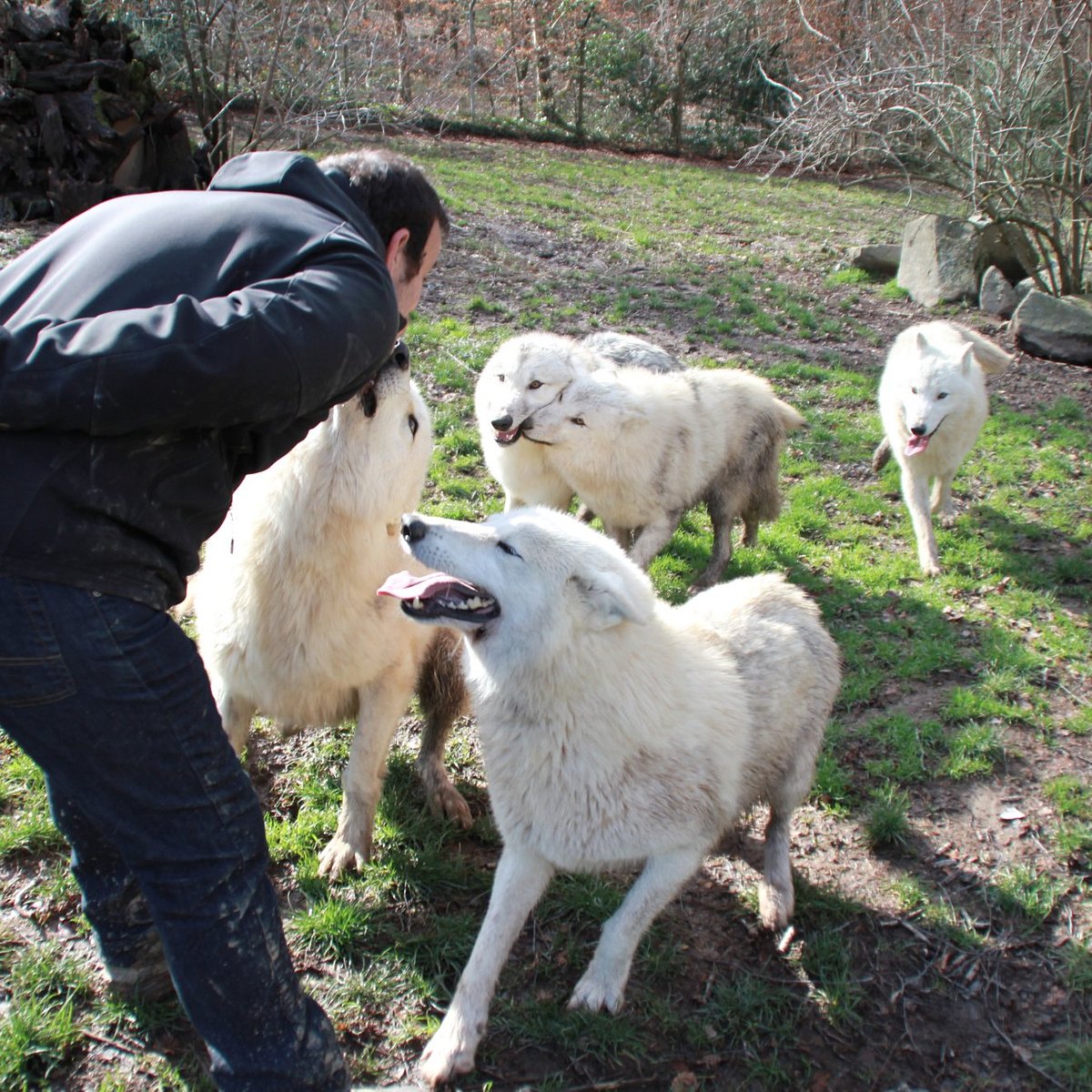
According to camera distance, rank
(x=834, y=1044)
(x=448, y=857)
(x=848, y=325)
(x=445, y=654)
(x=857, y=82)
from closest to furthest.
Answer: (x=834, y=1044) → (x=448, y=857) → (x=445, y=654) → (x=857, y=82) → (x=848, y=325)

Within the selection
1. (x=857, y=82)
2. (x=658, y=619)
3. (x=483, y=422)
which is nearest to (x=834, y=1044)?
(x=658, y=619)

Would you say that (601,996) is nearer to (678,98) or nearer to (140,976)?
(140,976)

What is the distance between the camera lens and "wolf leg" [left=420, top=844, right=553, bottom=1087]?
252 cm

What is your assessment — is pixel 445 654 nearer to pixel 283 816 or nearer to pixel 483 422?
pixel 283 816

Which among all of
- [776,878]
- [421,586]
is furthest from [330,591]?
[776,878]

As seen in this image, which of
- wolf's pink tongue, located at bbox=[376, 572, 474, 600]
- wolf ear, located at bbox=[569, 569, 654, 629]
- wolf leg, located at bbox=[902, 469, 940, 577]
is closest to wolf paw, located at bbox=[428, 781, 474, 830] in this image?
wolf's pink tongue, located at bbox=[376, 572, 474, 600]

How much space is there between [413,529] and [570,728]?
72cm

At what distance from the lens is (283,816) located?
3553 millimetres

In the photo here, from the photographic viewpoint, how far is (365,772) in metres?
3.26

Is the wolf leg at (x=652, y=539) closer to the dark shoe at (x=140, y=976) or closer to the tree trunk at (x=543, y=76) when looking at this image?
the dark shoe at (x=140, y=976)

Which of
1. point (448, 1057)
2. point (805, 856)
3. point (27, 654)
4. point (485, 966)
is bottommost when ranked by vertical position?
point (805, 856)

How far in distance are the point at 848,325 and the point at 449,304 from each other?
434cm

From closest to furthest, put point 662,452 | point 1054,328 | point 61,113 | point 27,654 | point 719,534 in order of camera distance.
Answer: point 27,654, point 662,452, point 719,534, point 1054,328, point 61,113

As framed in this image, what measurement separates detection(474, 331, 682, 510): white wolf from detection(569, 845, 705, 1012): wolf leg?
2956 mm
